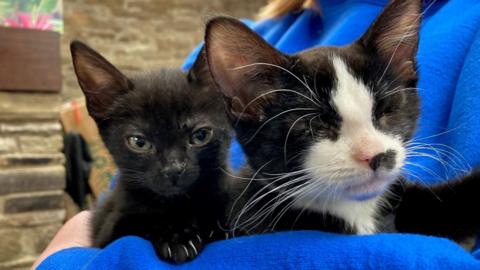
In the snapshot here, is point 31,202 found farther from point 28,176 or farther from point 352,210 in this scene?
point 352,210

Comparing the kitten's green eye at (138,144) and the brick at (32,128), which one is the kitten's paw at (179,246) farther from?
the brick at (32,128)

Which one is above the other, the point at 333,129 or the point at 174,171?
the point at 333,129

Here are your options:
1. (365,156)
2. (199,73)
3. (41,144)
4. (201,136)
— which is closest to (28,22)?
(41,144)

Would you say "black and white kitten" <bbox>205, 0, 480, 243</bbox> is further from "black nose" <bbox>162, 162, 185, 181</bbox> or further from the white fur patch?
"black nose" <bbox>162, 162, 185, 181</bbox>

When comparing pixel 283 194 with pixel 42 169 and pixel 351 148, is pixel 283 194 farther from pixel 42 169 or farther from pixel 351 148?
pixel 42 169

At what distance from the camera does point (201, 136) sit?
3.53 ft

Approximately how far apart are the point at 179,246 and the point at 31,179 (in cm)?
212

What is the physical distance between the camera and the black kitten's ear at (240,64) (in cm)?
77

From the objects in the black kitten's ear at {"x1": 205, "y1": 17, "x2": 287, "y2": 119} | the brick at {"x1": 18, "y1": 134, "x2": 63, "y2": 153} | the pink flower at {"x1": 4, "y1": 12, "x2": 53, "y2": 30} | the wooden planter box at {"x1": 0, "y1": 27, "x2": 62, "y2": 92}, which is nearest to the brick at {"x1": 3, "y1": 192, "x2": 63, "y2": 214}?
the brick at {"x1": 18, "y1": 134, "x2": 63, "y2": 153}

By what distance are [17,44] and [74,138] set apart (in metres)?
0.94

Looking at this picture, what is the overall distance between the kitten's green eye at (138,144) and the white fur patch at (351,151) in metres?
0.43

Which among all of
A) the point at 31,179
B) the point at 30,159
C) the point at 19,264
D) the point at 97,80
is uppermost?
the point at 97,80

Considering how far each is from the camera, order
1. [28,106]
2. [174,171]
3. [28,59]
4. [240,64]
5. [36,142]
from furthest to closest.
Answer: [36,142], [28,106], [28,59], [174,171], [240,64]

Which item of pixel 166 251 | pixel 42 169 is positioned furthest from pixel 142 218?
pixel 42 169
